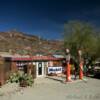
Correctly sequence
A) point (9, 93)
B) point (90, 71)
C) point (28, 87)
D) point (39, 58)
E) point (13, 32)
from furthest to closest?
point (13, 32)
point (90, 71)
point (39, 58)
point (28, 87)
point (9, 93)

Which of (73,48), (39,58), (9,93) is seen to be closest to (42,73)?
(39,58)

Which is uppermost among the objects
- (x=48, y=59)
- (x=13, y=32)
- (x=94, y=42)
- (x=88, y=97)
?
(x=13, y=32)

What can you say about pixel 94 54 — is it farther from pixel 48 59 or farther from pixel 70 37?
pixel 48 59

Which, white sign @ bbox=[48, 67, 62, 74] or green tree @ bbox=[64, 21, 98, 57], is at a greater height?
green tree @ bbox=[64, 21, 98, 57]

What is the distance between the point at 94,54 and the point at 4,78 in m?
17.3

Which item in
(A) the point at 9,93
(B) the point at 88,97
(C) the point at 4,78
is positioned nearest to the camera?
(B) the point at 88,97

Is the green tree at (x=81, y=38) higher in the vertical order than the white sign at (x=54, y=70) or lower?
higher

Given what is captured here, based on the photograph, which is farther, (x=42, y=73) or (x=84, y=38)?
(x=84, y=38)

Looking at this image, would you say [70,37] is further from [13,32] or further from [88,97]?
[13,32]

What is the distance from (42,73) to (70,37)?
846 centimetres

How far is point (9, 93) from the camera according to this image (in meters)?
18.6

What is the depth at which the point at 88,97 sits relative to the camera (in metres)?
17.2

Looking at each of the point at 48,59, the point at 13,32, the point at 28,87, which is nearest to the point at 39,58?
the point at 48,59

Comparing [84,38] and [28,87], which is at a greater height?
[84,38]
